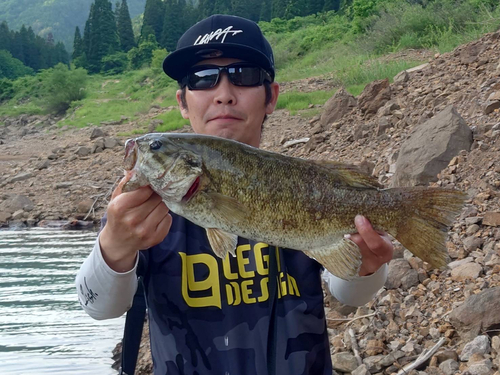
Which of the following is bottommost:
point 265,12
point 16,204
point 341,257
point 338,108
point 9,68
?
point 16,204

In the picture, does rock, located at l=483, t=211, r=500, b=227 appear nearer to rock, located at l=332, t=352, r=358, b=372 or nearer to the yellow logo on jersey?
rock, located at l=332, t=352, r=358, b=372

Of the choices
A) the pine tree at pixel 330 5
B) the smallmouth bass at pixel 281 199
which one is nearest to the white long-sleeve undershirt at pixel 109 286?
the smallmouth bass at pixel 281 199

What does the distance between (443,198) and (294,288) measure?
31.8 inches

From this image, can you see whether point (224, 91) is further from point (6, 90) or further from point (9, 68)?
point (9, 68)

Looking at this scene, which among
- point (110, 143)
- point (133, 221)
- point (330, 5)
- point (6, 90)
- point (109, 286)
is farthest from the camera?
point (6, 90)

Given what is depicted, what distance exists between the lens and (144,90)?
46.1 metres

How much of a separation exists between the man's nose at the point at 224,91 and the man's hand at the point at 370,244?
96 cm

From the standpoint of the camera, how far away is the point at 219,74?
3.00 metres

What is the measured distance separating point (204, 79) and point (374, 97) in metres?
9.21

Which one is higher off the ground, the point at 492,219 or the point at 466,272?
the point at 492,219

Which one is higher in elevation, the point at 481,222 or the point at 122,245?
the point at 122,245

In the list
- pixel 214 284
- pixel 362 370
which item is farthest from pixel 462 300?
pixel 214 284

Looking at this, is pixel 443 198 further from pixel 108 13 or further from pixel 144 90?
pixel 108 13

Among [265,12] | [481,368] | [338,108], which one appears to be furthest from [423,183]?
[265,12]
